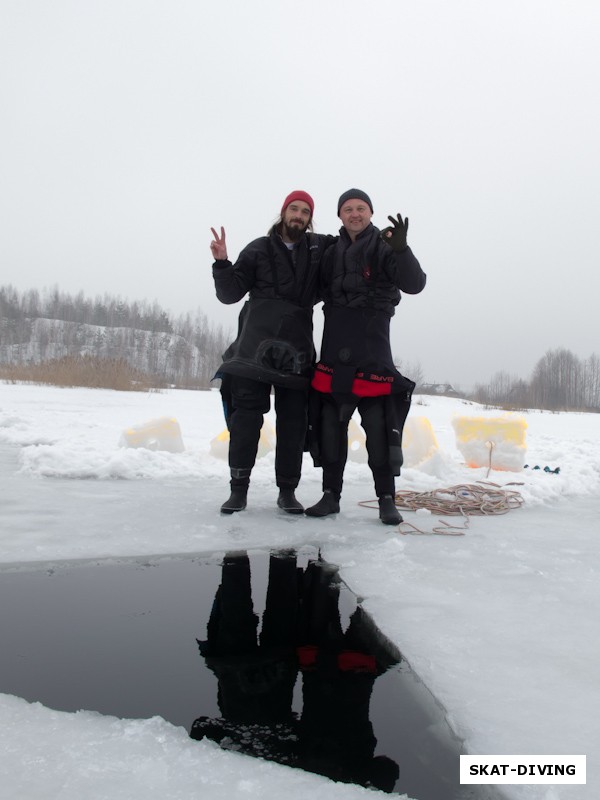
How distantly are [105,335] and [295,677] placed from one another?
2629 inches

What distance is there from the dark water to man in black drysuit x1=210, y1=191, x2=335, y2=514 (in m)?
1.13

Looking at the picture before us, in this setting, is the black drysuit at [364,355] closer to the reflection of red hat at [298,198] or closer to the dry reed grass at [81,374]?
the reflection of red hat at [298,198]

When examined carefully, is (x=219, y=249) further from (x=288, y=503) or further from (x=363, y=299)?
(x=288, y=503)

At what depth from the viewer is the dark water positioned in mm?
1097

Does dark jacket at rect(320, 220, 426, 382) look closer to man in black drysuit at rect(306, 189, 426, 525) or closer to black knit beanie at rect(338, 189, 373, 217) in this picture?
man in black drysuit at rect(306, 189, 426, 525)

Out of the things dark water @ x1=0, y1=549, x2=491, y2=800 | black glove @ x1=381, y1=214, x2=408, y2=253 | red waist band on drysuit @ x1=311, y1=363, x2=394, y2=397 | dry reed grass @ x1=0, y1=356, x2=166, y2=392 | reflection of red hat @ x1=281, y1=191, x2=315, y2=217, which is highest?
reflection of red hat @ x1=281, y1=191, x2=315, y2=217

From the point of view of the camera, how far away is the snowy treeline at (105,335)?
2235 inches

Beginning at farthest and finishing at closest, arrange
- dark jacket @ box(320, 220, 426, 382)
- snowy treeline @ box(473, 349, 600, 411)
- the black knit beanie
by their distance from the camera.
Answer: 1. snowy treeline @ box(473, 349, 600, 411)
2. the black knit beanie
3. dark jacket @ box(320, 220, 426, 382)

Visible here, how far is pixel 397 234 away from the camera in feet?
9.21

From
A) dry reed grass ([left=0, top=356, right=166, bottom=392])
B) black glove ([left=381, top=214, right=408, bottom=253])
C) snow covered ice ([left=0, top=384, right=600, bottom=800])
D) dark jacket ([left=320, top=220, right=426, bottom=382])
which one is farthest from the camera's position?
dry reed grass ([left=0, top=356, right=166, bottom=392])

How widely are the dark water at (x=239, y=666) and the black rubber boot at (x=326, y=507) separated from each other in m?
0.94

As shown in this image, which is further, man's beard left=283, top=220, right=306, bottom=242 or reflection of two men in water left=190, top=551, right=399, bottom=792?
man's beard left=283, top=220, right=306, bottom=242

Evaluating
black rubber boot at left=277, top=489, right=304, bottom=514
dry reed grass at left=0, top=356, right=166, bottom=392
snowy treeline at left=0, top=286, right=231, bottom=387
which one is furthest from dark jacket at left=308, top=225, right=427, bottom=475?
snowy treeline at left=0, top=286, right=231, bottom=387

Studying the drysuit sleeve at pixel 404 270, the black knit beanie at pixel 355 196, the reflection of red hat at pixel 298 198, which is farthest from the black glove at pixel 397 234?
the reflection of red hat at pixel 298 198
